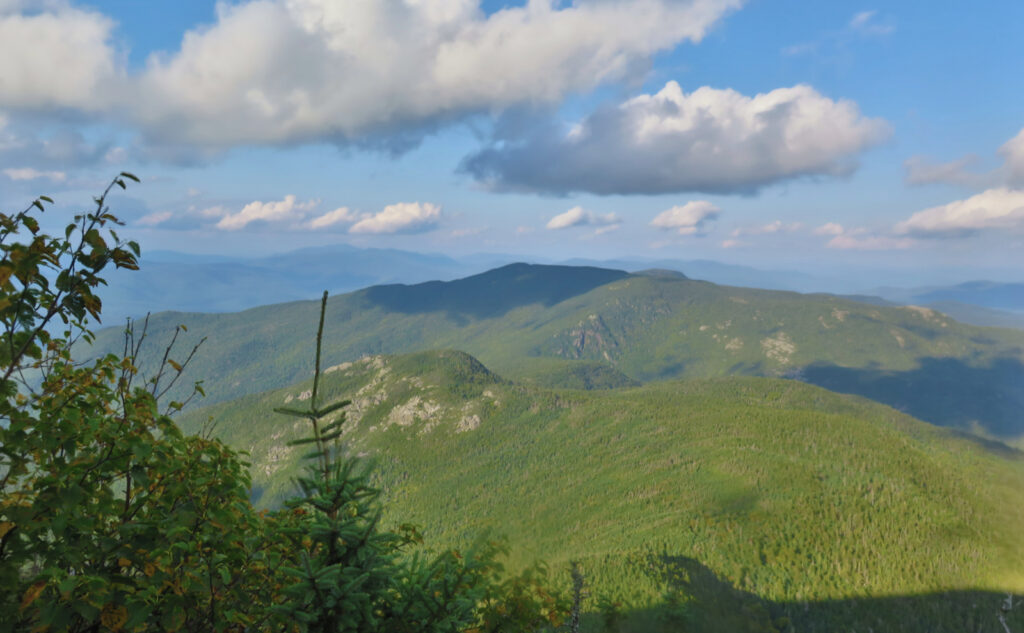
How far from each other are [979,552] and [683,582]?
9889 centimetres

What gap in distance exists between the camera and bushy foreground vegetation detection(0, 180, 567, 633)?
6188mm

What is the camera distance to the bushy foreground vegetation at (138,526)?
6.19m

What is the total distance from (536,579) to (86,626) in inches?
320

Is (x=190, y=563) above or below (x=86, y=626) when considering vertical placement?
above

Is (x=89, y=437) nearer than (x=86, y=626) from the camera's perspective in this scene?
Yes

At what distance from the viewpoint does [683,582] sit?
128m

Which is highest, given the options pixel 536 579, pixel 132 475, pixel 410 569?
pixel 132 475

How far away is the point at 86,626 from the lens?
22.8 ft

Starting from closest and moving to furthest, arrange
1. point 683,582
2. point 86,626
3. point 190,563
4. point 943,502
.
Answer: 1. point 86,626
2. point 190,563
3. point 683,582
4. point 943,502

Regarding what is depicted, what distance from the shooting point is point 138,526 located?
22.1ft

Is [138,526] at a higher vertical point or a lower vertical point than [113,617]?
higher

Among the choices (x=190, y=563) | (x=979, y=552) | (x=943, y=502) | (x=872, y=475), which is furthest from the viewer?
(x=872, y=475)

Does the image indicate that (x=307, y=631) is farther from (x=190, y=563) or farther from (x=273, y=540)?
(x=190, y=563)

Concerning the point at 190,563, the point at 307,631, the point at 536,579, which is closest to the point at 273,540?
the point at 190,563
